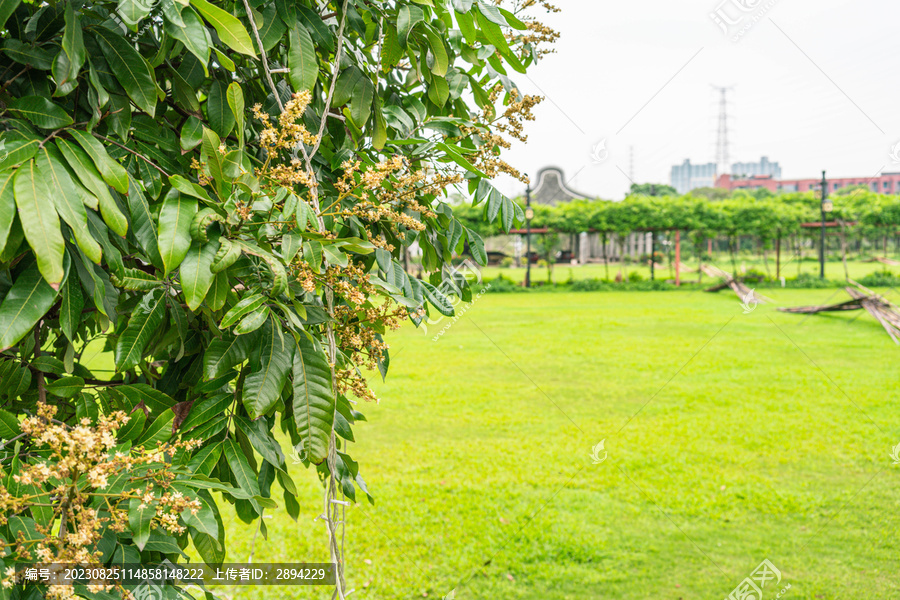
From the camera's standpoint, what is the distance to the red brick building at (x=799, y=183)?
12.8m

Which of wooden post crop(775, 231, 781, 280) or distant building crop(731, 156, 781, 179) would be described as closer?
distant building crop(731, 156, 781, 179)

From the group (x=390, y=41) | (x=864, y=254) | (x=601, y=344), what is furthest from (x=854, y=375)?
(x=864, y=254)

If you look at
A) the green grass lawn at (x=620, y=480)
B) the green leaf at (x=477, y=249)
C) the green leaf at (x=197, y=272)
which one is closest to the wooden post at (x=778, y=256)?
the green grass lawn at (x=620, y=480)

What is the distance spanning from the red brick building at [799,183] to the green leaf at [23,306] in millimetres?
14200

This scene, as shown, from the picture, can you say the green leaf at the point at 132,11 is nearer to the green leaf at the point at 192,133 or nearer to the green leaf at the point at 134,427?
the green leaf at the point at 192,133

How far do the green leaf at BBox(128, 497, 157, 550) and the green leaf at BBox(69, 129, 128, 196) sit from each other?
0.47 meters

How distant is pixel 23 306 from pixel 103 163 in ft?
0.75

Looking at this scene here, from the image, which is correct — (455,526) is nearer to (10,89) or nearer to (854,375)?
(10,89)

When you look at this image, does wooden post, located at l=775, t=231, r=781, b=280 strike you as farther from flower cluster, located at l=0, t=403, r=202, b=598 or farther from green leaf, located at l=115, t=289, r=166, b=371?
flower cluster, located at l=0, t=403, r=202, b=598

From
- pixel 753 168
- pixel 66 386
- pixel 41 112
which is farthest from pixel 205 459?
pixel 753 168

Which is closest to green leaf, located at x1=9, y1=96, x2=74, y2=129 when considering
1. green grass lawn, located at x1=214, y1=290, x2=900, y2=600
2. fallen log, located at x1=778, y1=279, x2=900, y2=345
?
green grass lawn, located at x1=214, y1=290, x2=900, y2=600

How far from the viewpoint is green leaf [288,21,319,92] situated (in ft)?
3.42

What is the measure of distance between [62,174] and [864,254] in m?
21.0

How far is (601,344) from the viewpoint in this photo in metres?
8.28
